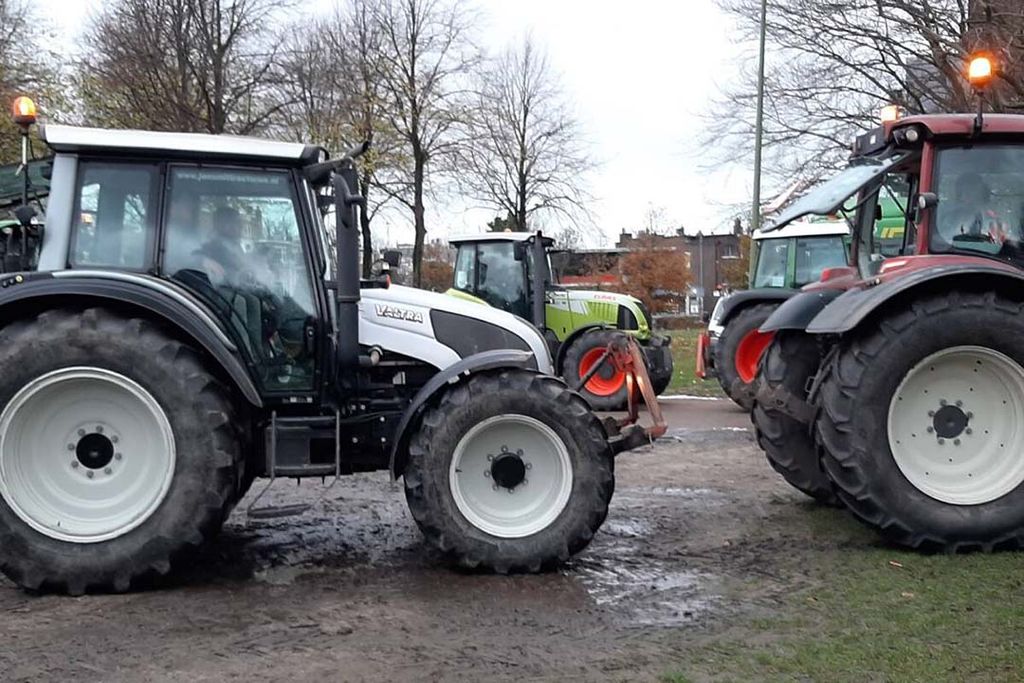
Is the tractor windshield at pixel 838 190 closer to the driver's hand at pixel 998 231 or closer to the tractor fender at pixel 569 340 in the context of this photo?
the driver's hand at pixel 998 231

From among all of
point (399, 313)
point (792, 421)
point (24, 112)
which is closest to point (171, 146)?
point (24, 112)

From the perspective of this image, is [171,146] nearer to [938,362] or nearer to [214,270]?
[214,270]

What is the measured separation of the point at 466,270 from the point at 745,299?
12.8 ft

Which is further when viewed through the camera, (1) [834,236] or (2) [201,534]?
(1) [834,236]

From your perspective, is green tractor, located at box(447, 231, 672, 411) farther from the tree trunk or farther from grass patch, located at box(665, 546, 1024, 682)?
the tree trunk

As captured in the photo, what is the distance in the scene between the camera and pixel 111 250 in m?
5.00

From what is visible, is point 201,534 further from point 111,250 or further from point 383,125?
point 383,125

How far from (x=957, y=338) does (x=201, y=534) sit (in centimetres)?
424

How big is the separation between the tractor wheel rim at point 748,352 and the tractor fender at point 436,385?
25.0 ft

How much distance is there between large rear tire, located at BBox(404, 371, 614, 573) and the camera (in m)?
5.00

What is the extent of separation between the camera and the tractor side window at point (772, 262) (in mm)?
13750

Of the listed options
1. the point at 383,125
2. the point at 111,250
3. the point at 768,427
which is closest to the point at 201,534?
the point at 111,250

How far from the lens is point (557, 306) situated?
13.4 m

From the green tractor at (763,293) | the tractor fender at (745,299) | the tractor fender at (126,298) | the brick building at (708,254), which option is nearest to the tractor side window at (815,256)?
the green tractor at (763,293)
